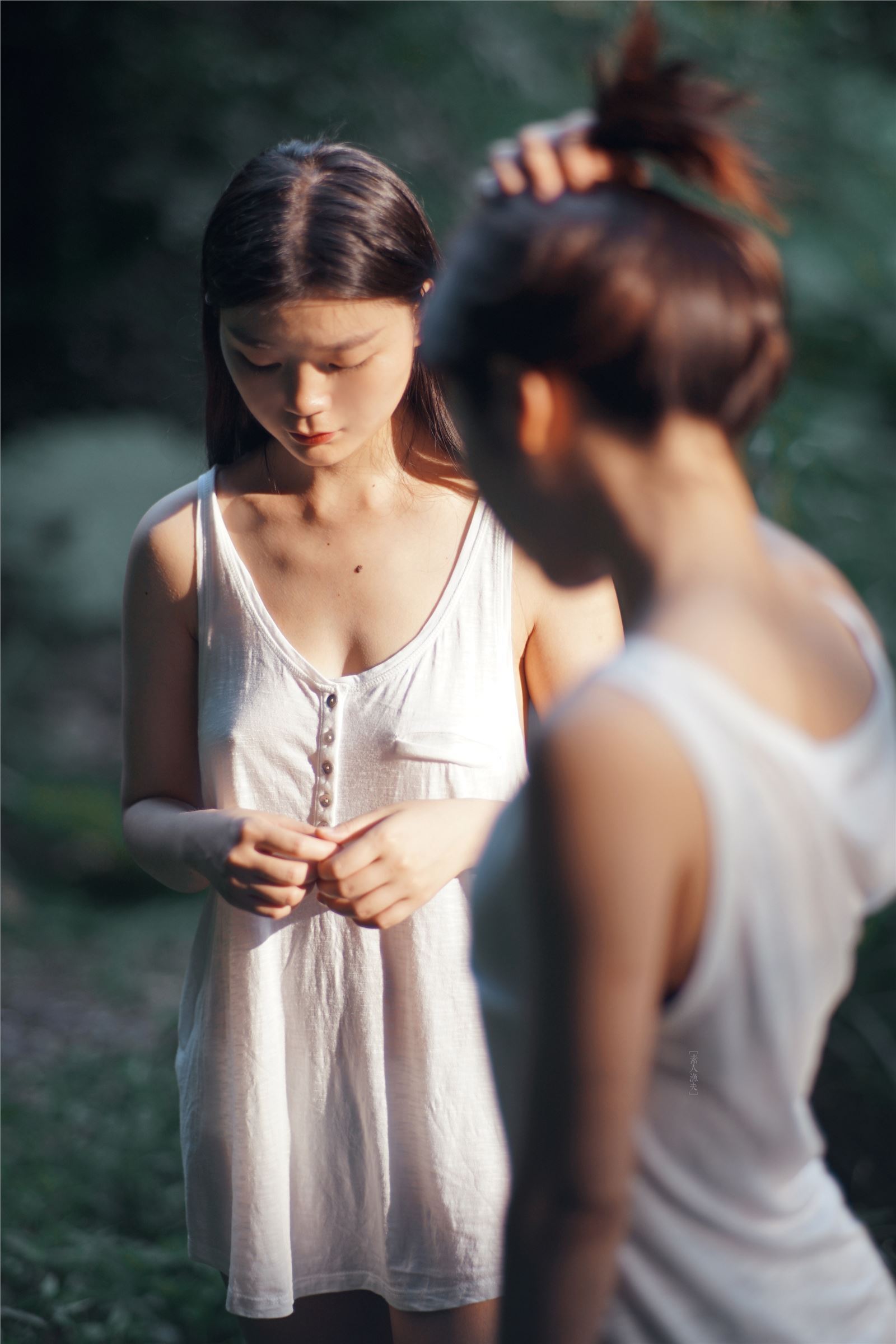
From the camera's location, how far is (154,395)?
5715mm

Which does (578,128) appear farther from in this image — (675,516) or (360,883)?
(360,883)

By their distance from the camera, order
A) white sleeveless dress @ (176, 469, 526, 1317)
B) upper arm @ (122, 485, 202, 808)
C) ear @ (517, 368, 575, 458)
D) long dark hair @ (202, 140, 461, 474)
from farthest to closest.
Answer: upper arm @ (122, 485, 202, 808), white sleeveless dress @ (176, 469, 526, 1317), long dark hair @ (202, 140, 461, 474), ear @ (517, 368, 575, 458)

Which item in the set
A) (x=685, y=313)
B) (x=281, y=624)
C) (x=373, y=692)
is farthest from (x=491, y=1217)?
(x=685, y=313)

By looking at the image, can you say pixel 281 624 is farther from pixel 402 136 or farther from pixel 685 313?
pixel 402 136

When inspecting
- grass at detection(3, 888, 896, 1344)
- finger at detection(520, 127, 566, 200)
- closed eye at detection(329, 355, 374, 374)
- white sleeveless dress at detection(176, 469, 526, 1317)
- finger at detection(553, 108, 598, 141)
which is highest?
finger at detection(553, 108, 598, 141)

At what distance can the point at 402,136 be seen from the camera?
419cm

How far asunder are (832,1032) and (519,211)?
247 cm

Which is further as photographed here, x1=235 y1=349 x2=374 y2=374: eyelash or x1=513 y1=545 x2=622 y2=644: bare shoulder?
x1=513 y1=545 x2=622 y2=644: bare shoulder

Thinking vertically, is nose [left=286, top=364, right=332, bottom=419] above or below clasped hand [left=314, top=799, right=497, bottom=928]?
above

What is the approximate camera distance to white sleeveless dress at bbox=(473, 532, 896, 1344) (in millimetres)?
756

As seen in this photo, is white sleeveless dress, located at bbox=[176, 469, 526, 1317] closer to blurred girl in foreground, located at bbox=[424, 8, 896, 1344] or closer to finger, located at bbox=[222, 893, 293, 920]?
finger, located at bbox=[222, 893, 293, 920]

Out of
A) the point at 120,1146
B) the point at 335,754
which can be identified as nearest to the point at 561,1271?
the point at 335,754

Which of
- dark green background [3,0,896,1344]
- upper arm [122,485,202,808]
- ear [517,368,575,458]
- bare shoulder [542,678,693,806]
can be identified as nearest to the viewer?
bare shoulder [542,678,693,806]

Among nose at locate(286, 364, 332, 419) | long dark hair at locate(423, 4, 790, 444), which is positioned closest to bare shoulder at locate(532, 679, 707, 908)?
long dark hair at locate(423, 4, 790, 444)
